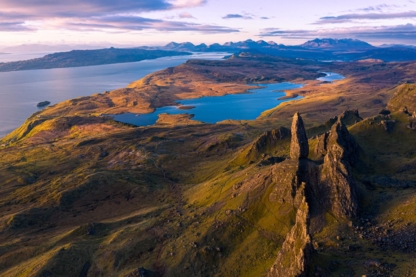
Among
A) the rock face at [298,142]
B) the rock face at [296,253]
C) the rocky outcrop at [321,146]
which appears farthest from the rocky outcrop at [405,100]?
the rock face at [296,253]

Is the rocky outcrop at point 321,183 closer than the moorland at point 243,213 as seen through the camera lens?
No

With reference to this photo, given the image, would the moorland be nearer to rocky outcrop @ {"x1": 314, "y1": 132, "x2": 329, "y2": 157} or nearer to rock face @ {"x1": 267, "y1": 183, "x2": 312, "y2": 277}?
rock face @ {"x1": 267, "y1": 183, "x2": 312, "y2": 277}

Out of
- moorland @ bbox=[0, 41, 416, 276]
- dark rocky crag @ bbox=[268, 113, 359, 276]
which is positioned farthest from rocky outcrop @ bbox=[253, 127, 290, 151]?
dark rocky crag @ bbox=[268, 113, 359, 276]

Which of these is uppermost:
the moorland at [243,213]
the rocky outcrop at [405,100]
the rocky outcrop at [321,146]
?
the rocky outcrop at [405,100]

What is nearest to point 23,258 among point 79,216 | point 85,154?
point 79,216

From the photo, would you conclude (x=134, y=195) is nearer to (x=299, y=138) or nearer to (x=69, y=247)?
(x=69, y=247)

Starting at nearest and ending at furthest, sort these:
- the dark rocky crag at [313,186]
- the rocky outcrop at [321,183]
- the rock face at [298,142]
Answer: the dark rocky crag at [313,186]
the rocky outcrop at [321,183]
the rock face at [298,142]

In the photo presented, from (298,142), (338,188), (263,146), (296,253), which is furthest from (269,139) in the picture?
(296,253)

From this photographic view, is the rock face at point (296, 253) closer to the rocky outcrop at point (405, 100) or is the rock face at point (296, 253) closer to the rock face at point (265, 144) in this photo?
the rock face at point (265, 144)

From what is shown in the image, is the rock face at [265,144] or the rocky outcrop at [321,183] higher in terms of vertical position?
the rocky outcrop at [321,183]

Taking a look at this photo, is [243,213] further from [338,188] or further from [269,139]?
[269,139]
